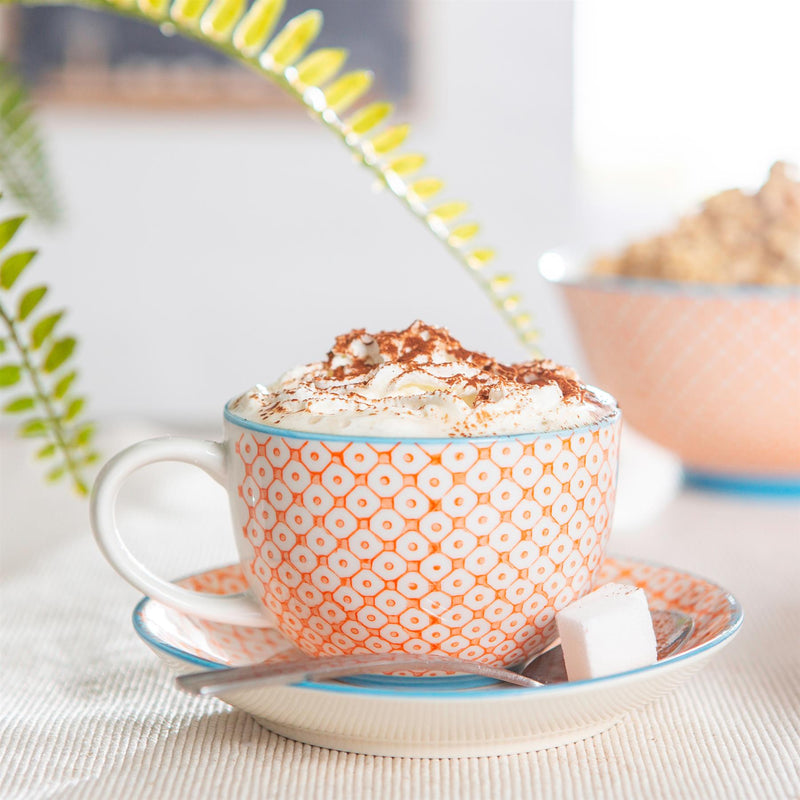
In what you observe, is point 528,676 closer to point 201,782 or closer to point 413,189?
point 201,782

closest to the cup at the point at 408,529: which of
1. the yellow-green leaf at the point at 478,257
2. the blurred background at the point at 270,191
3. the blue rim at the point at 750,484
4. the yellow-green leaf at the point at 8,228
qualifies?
the yellow-green leaf at the point at 8,228

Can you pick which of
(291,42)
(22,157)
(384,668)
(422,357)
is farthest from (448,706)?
(22,157)

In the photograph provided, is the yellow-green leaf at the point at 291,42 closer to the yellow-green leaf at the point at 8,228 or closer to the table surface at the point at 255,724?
the yellow-green leaf at the point at 8,228

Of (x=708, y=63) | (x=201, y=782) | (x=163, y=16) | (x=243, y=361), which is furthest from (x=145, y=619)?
(x=708, y=63)

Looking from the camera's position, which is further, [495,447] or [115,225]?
[115,225]

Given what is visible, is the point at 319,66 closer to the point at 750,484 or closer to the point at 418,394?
the point at 418,394
